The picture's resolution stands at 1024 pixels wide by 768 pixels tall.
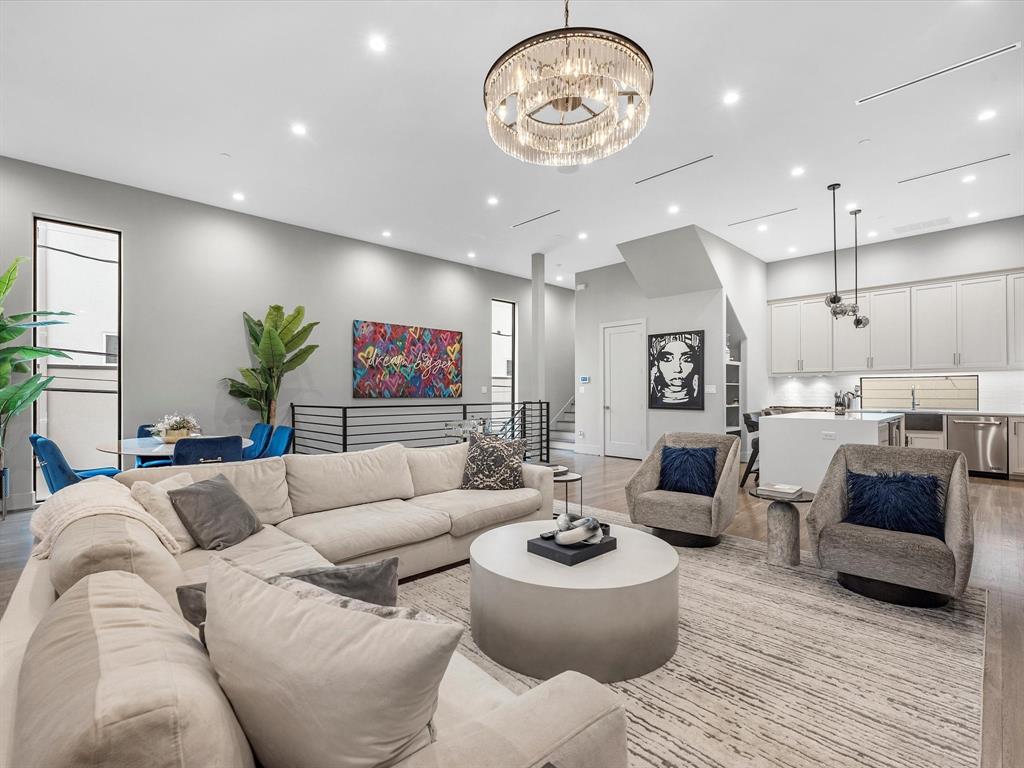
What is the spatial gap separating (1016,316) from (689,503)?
20.0ft

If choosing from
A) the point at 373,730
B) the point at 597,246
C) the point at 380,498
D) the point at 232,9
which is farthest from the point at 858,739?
the point at 597,246

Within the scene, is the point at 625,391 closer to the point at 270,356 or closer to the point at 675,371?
the point at 675,371

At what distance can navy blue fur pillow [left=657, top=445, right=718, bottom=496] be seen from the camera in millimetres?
3887

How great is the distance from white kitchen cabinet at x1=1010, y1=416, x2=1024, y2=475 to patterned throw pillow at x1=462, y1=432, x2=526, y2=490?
6.53m

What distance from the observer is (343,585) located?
119 cm

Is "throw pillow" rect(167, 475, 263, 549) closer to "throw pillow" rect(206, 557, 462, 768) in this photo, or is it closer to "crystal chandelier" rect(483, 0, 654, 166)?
"throw pillow" rect(206, 557, 462, 768)

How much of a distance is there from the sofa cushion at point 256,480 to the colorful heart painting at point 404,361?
4242mm

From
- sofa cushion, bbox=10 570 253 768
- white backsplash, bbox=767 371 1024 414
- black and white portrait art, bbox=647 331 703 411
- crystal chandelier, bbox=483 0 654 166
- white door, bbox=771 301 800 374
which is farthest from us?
white door, bbox=771 301 800 374

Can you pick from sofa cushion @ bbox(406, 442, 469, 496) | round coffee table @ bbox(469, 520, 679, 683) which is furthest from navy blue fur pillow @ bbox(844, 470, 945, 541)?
sofa cushion @ bbox(406, 442, 469, 496)

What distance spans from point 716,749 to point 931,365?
7.58 m

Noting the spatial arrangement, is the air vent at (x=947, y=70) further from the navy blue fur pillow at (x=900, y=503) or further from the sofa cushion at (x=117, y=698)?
the sofa cushion at (x=117, y=698)

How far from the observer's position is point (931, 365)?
23.0ft

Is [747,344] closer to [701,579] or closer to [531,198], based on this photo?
[531,198]

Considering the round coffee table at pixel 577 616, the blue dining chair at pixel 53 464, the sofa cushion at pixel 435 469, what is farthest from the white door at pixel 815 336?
the blue dining chair at pixel 53 464
